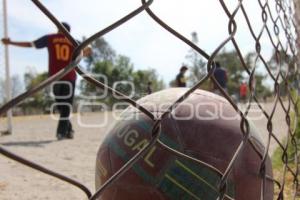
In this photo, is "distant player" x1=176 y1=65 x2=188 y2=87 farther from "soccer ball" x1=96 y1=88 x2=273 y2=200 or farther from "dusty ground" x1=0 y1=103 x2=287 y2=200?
"soccer ball" x1=96 y1=88 x2=273 y2=200

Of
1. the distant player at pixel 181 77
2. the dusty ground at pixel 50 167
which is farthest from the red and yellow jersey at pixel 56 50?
Answer: the distant player at pixel 181 77

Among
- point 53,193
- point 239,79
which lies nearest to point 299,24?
point 53,193

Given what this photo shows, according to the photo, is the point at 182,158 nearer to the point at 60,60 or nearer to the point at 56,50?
the point at 60,60

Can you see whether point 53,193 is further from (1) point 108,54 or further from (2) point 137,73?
(1) point 108,54

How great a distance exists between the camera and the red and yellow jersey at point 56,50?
6.86 m

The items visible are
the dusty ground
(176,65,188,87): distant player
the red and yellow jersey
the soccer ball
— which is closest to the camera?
the soccer ball

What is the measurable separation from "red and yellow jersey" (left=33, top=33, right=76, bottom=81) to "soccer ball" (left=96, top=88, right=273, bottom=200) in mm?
4805

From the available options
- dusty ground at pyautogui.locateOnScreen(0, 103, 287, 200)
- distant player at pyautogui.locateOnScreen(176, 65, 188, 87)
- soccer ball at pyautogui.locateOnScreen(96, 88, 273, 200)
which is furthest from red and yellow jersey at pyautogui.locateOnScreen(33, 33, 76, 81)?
distant player at pyautogui.locateOnScreen(176, 65, 188, 87)

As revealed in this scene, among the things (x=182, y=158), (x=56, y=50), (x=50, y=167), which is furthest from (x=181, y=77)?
(x=182, y=158)

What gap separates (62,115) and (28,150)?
42.7 inches

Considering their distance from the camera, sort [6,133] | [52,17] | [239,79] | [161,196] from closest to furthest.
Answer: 1. [52,17]
2. [161,196]
3. [6,133]
4. [239,79]

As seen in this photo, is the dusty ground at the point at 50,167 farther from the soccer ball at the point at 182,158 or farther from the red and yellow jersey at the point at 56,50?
the soccer ball at the point at 182,158

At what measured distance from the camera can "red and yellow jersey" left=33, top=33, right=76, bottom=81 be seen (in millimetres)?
6863

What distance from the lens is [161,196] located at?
1.88 meters
